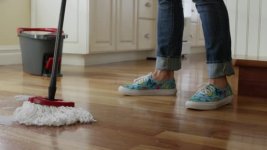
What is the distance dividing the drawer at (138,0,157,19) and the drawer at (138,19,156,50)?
48 millimetres

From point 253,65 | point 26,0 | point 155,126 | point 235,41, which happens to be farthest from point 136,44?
point 155,126

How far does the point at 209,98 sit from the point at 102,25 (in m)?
1.70

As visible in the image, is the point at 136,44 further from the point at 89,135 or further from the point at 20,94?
the point at 89,135

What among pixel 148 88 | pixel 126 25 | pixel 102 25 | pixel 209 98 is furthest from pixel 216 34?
pixel 126 25

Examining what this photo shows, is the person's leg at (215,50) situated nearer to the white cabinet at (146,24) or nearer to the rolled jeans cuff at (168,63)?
the rolled jeans cuff at (168,63)

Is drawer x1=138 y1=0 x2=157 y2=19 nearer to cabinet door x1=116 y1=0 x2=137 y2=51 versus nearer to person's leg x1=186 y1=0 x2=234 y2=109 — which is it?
cabinet door x1=116 y1=0 x2=137 y2=51

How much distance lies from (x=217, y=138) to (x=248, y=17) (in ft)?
3.71

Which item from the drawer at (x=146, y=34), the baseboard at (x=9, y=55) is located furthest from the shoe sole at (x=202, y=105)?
the drawer at (x=146, y=34)

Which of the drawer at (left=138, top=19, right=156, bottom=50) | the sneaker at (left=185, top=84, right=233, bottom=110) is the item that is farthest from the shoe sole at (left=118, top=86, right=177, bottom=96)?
the drawer at (left=138, top=19, right=156, bottom=50)

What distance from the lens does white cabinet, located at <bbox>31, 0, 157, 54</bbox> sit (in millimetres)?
2729

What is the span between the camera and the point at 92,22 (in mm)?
2742

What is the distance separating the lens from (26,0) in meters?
2.84

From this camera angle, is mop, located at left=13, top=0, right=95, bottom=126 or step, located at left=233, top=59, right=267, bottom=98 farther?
step, located at left=233, top=59, right=267, bottom=98

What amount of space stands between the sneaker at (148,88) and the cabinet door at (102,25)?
1269mm
